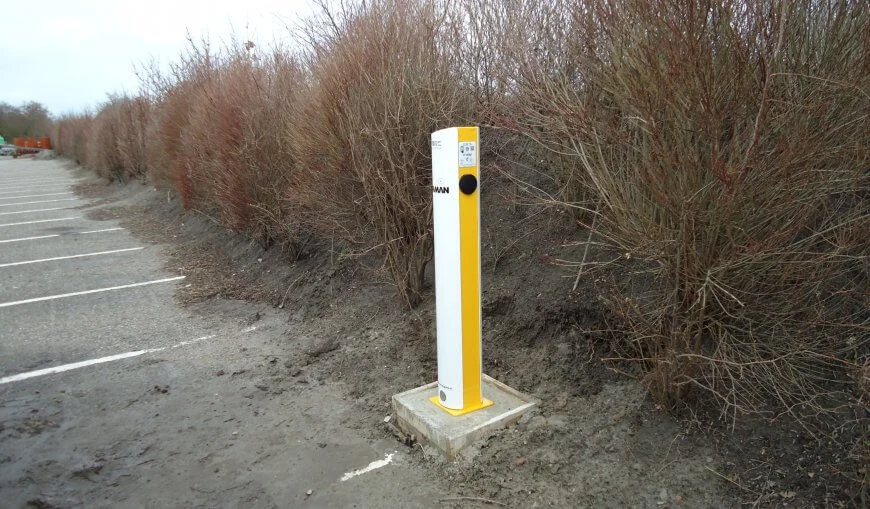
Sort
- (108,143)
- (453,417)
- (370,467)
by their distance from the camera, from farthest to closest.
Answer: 1. (108,143)
2. (453,417)
3. (370,467)

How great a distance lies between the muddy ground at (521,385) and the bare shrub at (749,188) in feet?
0.89

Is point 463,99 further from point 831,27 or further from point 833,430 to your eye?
point 833,430

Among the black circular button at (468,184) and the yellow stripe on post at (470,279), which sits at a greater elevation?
the black circular button at (468,184)

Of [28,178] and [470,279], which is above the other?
[28,178]

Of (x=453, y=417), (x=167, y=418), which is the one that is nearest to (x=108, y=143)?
(x=167, y=418)

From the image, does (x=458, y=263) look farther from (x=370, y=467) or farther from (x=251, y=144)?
(x=251, y=144)

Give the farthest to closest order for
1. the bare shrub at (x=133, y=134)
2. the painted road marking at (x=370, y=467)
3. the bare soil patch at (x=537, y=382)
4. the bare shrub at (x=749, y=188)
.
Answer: the bare shrub at (x=133, y=134), the painted road marking at (x=370, y=467), the bare soil patch at (x=537, y=382), the bare shrub at (x=749, y=188)

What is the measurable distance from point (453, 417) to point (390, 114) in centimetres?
264

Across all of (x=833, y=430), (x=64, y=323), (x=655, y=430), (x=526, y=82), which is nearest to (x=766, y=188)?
(x=833, y=430)

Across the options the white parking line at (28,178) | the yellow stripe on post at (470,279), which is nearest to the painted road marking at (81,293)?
the yellow stripe on post at (470,279)

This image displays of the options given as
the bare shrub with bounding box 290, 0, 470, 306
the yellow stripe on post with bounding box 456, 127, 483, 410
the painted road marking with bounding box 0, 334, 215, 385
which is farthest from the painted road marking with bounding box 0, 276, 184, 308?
the yellow stripe on post with bounding box 456, 127, 483, 410

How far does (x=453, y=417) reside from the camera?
11.3 ft

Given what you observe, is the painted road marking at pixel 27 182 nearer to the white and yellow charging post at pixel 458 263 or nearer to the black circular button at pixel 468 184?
the white and yellow charging post at pixel 458 263

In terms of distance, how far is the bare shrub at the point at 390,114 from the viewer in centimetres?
493
